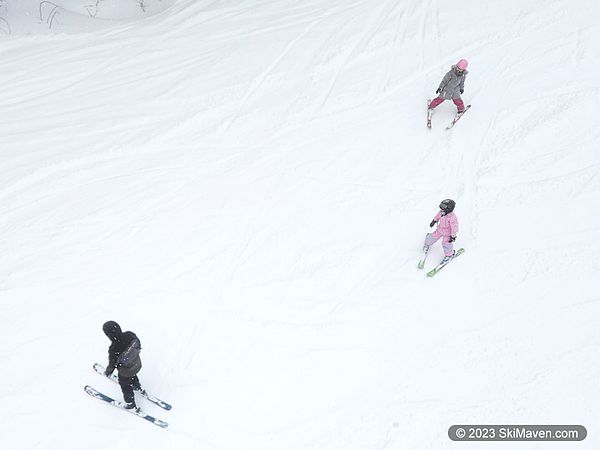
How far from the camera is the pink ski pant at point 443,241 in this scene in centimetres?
695

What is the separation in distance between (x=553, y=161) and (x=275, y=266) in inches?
229

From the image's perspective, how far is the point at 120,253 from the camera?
8.11m

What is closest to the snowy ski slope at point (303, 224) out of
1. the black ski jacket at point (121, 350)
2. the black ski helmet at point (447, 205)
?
the black ski jacket at point (121, 350)

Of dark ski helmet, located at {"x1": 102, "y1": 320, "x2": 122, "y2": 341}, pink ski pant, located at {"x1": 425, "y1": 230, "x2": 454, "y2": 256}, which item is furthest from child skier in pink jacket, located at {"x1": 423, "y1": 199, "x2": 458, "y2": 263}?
dark ski helmet, located at {"x1": 102, "y1": 320, "x2": 122, "y2": 341}

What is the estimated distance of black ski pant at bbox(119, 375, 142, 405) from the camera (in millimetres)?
5791

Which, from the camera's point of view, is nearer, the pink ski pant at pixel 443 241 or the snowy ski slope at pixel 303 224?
the snowy ski slope at pixel 303 224

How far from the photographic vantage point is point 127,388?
5.88 meters

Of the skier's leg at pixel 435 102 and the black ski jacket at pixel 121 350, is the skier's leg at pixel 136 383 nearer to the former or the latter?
the black ski jacket at pixel 121 350

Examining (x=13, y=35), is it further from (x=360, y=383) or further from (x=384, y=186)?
(x=360, y=383)

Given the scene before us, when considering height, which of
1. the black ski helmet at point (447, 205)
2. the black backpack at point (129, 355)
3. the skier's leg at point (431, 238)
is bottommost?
the black backpack at point (129, 355)

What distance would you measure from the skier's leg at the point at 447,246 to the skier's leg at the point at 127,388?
518cm

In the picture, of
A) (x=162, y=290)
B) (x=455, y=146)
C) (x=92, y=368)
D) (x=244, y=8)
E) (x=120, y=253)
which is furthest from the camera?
(x=244, y=8)

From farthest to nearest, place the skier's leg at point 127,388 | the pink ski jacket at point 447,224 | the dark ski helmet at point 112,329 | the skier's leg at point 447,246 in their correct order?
the skier's leg at point 447,246 < the pink ski jacket at point 447,224 < the skier's leg at point 127,388 < the dark ski helmet at point 112,329

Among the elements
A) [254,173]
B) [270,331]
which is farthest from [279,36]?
[270,331]
